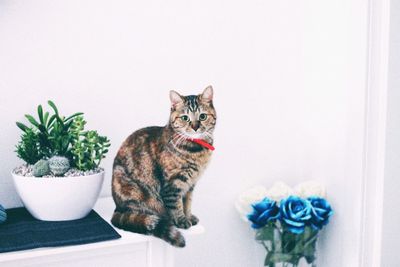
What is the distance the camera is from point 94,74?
1196 mm

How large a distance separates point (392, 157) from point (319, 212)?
239mm

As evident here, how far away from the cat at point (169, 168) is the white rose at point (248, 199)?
39 centimetres

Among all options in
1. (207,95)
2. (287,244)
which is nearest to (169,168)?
(207,95)

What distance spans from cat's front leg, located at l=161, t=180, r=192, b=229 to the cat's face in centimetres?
10

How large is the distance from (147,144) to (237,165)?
47 cm

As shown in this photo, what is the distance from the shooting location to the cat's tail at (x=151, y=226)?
91 centimetres

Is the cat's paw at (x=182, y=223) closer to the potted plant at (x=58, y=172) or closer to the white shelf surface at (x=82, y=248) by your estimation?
the white shelf surface at (x=82, y=248)

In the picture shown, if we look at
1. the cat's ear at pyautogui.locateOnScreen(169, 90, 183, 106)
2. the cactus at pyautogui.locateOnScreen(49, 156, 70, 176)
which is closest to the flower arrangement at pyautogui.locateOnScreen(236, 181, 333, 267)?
the cat's ear at pyautogui.locateOnScreen(169, 90, 183, 106)

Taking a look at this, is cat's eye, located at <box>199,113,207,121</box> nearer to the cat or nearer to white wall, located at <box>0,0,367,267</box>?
the cat

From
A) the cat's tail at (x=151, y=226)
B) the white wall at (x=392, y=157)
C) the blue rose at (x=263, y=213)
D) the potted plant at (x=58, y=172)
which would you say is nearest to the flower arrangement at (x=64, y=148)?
the potted plant at (x=58, y=172)

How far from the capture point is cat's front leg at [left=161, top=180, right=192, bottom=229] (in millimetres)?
976

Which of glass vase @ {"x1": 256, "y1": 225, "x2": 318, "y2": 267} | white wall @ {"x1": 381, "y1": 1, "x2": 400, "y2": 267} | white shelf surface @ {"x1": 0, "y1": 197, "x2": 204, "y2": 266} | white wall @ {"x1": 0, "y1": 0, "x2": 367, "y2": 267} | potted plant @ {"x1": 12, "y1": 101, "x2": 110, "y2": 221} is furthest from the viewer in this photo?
glass vase @ {"x1": 256, "y1": 225, "x2": 318, "y2": 267}

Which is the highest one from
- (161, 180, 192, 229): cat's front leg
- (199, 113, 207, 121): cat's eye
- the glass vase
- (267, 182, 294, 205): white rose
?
(199, 113, 207, 121): cat's eye

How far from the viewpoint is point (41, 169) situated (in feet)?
3.10
